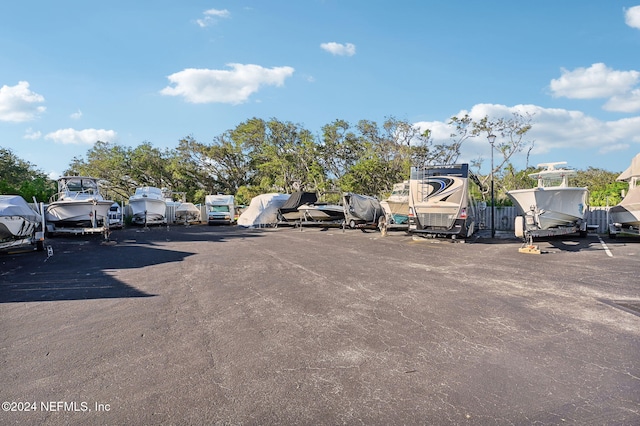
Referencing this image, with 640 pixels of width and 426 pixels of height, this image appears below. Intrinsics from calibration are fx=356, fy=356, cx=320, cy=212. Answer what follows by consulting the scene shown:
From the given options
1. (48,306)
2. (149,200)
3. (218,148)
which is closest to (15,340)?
(48,306)

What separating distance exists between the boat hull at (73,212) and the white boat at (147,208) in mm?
8720

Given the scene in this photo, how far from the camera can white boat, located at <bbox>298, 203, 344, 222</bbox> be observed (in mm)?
21609

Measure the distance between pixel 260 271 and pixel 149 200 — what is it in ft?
65.6

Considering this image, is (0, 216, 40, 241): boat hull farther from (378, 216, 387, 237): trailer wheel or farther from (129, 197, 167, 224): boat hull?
(129, 197, 167, 224): boat hull

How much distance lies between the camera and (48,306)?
5.64 metres

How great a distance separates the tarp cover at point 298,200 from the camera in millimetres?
22797

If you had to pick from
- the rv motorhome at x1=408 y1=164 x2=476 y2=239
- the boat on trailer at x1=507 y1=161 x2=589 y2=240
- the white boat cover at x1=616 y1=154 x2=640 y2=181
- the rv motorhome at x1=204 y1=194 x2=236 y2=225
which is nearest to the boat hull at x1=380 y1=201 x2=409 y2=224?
the rv motorhome at x1=408 y1=164 x2=476 y2=239

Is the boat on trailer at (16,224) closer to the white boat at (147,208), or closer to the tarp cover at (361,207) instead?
the white boat at (147,208)

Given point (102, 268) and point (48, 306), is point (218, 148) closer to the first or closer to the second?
point (102, 268)

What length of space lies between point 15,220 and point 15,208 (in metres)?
0.48

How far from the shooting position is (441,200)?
1325 cm

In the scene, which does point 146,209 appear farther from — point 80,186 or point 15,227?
point 15,227

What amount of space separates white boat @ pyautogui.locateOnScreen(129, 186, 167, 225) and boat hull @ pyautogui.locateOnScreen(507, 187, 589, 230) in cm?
2287

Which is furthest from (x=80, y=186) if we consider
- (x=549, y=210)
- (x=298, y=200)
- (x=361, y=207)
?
(x=549, y=210)
